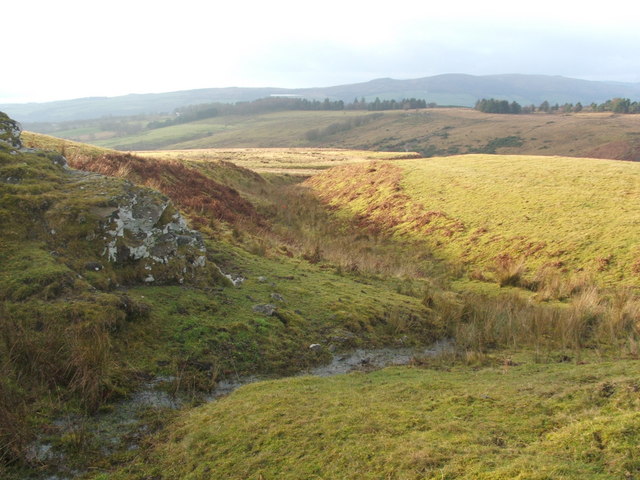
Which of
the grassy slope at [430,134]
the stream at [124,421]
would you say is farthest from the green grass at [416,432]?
the grassy slope at [430,134]

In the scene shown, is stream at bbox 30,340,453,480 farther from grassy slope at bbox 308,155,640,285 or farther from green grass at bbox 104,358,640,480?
grassy slope at bbox 308,155,640,285

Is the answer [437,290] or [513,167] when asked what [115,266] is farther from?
[513,167]

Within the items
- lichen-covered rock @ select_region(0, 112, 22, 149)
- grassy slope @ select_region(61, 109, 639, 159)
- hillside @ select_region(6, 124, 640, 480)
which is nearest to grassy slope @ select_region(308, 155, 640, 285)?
hillside @ select_region(6, 124, 640, 480)

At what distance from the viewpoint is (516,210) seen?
887 inches

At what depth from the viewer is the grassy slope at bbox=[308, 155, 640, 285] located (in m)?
17.1

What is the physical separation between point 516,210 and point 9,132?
74.0 ft

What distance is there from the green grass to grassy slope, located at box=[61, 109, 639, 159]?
87.7m

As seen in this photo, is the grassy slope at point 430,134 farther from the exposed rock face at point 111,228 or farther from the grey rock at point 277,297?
the exposed rock face at point 111,228

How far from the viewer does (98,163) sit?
19.0 metres

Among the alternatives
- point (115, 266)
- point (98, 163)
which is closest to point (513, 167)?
point (98, 163)

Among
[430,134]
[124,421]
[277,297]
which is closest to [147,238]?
[277,297]

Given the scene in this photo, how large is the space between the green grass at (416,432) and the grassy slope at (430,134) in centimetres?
8766

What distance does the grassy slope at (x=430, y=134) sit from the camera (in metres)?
92.3

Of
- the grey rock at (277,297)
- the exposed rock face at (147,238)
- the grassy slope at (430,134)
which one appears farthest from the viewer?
the grassy slope at (430,134)
